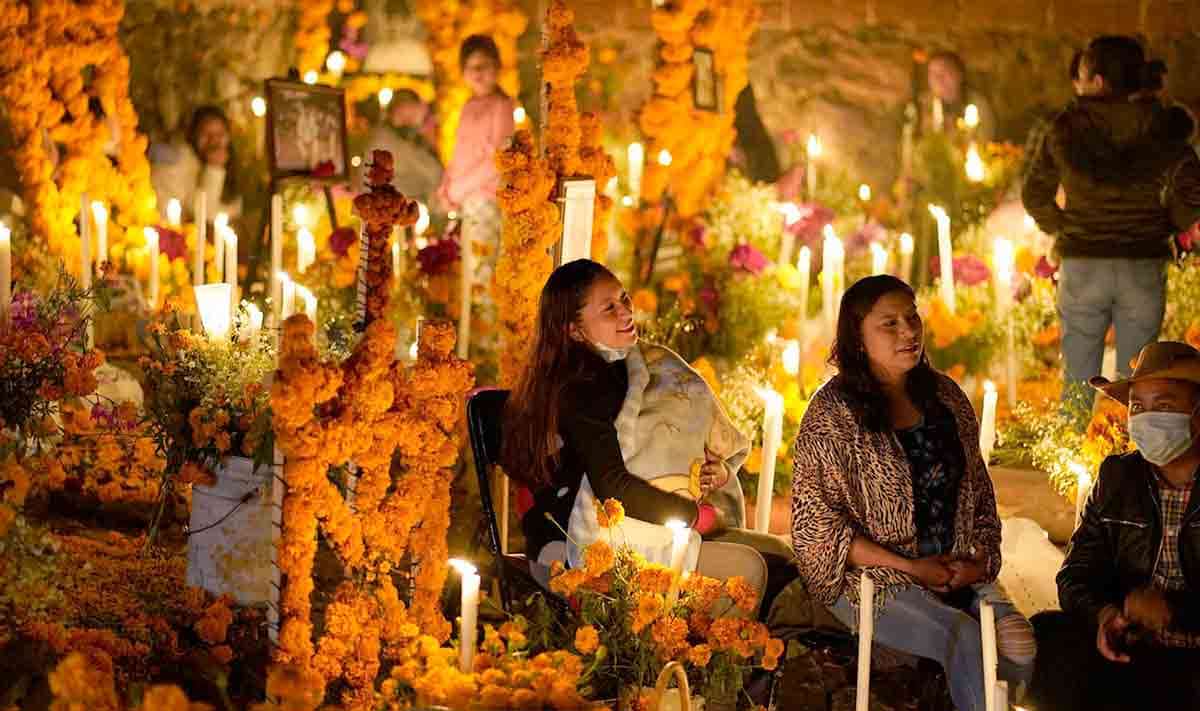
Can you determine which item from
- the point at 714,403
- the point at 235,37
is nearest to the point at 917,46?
the point at 235,37

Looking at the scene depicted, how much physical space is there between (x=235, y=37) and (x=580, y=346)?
7039mm

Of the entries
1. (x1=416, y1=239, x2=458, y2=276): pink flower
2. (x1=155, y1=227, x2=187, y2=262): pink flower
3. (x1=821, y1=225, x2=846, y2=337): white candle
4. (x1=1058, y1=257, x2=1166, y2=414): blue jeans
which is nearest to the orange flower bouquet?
(x1=821, y1=225, x2=846, y2=337): white candle

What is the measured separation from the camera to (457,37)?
1120 centimetres

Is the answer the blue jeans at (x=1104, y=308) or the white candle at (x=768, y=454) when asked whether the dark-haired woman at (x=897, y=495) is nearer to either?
the white candle at (x=768, y=454)

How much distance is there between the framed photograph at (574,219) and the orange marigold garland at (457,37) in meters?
5.21

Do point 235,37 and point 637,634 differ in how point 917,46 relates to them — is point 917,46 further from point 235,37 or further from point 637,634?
point 637,634

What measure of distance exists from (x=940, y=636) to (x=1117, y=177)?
306 centimetres

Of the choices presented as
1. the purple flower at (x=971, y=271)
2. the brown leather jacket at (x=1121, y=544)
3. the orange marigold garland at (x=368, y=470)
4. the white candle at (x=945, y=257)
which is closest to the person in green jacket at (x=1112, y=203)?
the white candle at (x=945, y=257)

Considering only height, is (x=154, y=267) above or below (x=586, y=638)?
above

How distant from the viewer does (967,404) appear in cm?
485

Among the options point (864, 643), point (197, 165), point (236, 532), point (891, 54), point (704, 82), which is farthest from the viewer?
point (891, 54)

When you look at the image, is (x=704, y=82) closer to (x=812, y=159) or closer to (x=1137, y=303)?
(x=812, y=159)

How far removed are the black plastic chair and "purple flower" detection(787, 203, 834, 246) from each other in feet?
12.5

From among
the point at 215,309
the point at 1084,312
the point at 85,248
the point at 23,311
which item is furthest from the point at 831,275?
the point at 85,248
